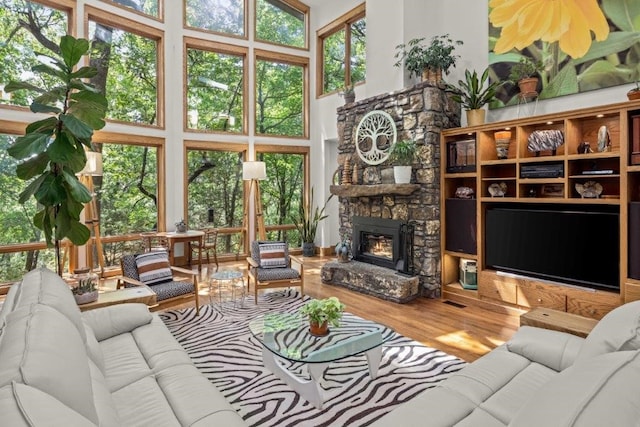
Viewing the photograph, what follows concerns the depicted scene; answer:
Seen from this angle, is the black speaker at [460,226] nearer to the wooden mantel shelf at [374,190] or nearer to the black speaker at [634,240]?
the wooden mantel shelf at [374,190]

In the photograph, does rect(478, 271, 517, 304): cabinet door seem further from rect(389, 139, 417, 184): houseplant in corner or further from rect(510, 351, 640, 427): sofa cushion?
rect(510, 351, 640, 427): sofa cushion

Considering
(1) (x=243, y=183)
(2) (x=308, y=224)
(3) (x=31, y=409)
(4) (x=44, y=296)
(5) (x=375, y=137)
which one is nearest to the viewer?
(3) (x=31, y=409)

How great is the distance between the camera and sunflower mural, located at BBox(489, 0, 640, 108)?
3.76m

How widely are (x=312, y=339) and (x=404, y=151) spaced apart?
3.01 metres

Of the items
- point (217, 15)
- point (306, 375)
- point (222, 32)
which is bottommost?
point (306, 375)

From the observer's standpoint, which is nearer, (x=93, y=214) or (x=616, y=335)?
(x=616, y=335)

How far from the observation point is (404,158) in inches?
199

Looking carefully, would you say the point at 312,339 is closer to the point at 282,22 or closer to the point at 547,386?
the point at 547,386

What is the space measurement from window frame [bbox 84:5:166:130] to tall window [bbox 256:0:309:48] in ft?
6.44

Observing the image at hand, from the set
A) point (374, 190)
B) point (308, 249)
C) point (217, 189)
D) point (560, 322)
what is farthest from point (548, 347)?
point (217, 189)

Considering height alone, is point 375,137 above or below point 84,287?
above

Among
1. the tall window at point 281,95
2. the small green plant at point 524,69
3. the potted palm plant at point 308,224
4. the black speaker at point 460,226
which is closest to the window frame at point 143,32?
the tall window at point 281,95

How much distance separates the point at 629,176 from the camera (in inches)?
137

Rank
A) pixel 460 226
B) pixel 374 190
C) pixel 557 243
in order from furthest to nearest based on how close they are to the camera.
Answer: pixel 374 190
pixel 460 226
pixel 557 243
